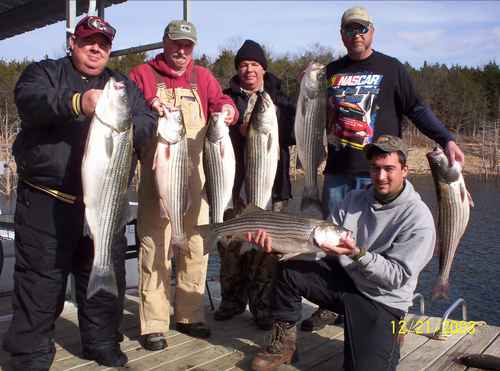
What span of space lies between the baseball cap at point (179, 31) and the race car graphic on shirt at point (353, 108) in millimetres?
1342

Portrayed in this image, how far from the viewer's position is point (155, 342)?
4.62 m

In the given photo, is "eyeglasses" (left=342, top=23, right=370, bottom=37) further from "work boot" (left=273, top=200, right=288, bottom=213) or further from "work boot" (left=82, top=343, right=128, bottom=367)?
"work boot" (left=82, top=343, right=128, bottom=367)

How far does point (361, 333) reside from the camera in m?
3.92

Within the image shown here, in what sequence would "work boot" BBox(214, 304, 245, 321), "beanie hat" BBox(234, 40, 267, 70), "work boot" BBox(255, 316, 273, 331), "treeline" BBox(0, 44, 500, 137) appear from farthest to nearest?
"treeline" BBox(0, 44, 500, 137) < "work boot" BBox(214, 304, 245, 321) < "work boot" BBox(255, 316, 273, 331) < "beanie hat" BBox(234, 40, 267, 70)

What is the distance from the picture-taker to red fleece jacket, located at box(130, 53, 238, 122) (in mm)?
4609

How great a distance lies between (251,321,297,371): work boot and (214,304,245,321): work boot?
4.25 feet

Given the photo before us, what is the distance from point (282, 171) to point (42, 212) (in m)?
2.33

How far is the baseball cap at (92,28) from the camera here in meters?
3.84

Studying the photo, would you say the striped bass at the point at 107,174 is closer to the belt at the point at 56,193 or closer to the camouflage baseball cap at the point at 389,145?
the belt at the point at 56,193

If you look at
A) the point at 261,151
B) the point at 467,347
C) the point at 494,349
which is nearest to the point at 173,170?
the point at 261,151

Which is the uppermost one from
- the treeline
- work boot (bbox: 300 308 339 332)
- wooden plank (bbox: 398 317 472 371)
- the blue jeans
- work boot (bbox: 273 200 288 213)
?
the treeline

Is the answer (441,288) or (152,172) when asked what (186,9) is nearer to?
(152,172)
